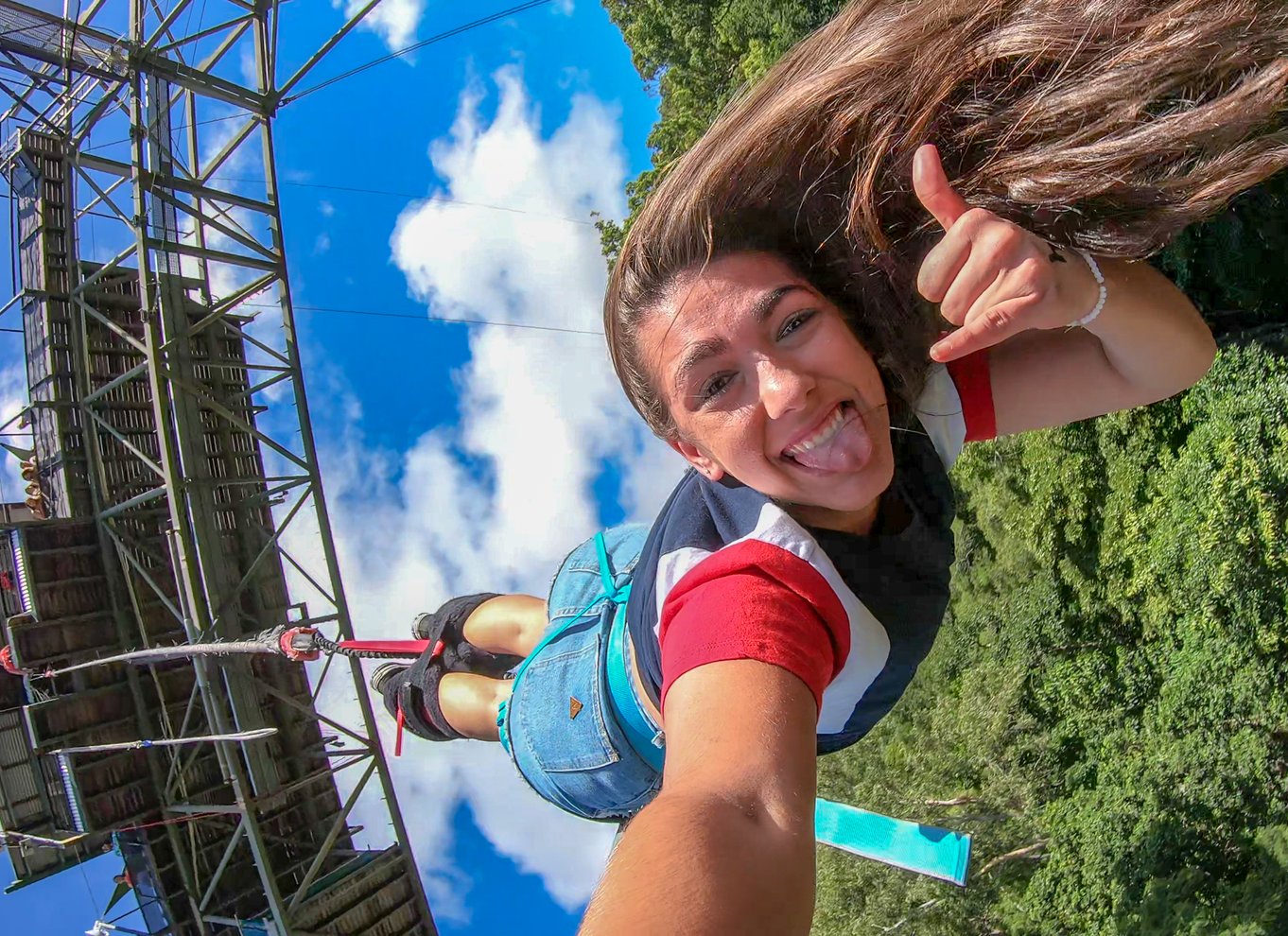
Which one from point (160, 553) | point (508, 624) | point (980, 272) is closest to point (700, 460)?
point (980, 272)

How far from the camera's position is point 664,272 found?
6.23 feet

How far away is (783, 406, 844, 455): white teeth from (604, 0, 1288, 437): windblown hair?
13.5 inches

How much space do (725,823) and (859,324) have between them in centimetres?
124

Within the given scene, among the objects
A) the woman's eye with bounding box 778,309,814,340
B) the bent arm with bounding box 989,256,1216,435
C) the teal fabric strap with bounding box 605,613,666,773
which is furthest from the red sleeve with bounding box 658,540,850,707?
the bent arm with bounding box 989,256,1216,435

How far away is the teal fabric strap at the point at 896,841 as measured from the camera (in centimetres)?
300

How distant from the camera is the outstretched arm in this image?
1546 millimetres

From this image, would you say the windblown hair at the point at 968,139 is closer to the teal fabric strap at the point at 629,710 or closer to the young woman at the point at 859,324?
the young woman at the point at 859,324

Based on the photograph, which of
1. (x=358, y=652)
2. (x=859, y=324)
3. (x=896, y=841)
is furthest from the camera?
(x=358, y=652)

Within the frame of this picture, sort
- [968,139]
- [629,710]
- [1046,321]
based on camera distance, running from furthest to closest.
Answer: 1. [629,710]
2. [968,139]
3. [1046,321]

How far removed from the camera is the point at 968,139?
69.0 inches

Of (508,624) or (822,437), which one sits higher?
(508,624)

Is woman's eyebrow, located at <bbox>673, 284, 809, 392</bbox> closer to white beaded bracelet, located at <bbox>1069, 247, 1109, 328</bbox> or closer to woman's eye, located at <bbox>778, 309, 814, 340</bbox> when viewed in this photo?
woman's eye, located at <bbox>778, 309, 814, 340</bbox>

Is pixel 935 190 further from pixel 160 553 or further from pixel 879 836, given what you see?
pixel 160 553

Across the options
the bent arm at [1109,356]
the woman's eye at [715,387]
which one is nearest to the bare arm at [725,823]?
the woman's eye at [715,387]
